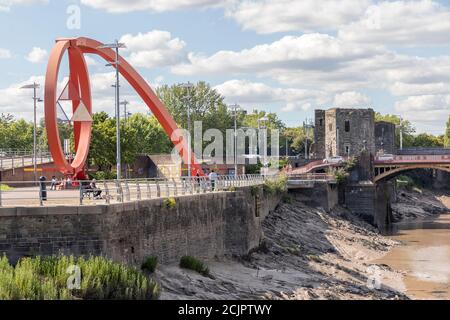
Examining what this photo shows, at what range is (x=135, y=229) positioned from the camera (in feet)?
98.4

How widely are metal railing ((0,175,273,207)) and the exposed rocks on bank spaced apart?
10.5 feet

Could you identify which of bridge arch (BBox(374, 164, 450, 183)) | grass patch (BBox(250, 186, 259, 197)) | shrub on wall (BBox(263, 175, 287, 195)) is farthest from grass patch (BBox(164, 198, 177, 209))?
bridge arch (BBox(374, 164, 450, 183))

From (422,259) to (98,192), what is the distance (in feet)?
107

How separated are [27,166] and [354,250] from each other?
24.2 meters

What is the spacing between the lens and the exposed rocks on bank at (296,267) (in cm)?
3183

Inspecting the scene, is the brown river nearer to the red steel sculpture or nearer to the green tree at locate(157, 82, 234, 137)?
the red steel sculpture

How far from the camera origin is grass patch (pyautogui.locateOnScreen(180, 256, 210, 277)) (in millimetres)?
33438

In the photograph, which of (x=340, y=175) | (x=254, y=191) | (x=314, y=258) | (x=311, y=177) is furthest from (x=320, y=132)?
(x=314, y=258)

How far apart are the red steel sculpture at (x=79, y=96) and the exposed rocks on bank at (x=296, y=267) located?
955 centimetres

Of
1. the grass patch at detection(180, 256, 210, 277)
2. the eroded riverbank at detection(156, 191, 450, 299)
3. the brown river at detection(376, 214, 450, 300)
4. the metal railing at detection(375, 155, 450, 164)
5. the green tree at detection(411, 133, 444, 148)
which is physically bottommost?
the brown river at detection(376, 214, 450, 300)

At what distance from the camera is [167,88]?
408 ft

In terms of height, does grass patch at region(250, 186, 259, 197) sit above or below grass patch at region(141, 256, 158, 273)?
above
